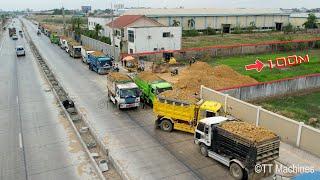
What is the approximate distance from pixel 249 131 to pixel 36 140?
14137mm

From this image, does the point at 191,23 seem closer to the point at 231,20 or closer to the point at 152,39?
the point at 231,20

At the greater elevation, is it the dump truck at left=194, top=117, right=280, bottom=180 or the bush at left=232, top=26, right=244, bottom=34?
the bush at left=232, top=26, right=244, bottom=34

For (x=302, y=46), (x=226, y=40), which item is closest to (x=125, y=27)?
(x=226, y=40)

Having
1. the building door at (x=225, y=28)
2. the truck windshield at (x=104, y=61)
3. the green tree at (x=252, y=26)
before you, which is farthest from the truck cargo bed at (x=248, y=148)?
the green tree at (x=252, y=26)

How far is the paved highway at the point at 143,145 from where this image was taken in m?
18.2

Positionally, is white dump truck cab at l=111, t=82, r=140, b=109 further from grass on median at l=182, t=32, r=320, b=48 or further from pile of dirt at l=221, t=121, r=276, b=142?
grass on median at l=182, t=32, r=320, b=48

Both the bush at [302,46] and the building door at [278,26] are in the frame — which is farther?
the building door at [278,26]

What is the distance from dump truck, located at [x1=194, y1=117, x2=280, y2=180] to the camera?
1652cm

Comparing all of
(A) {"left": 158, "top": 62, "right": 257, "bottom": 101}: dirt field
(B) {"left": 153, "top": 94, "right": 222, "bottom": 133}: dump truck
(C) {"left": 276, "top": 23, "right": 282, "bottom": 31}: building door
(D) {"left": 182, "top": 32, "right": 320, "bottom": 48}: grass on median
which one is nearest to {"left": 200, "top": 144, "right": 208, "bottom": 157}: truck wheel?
(B) {"left": 153, "top": 94, "right": 222, "bottom": 133}: dump truck

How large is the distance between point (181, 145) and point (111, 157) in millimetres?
4842

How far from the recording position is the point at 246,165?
16.7 meters

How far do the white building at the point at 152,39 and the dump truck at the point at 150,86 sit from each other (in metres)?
24.1

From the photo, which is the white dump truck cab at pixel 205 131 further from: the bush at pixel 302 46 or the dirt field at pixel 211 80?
the bush at pixel 302 46

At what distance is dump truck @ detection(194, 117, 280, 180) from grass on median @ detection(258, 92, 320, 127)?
10.3 m
